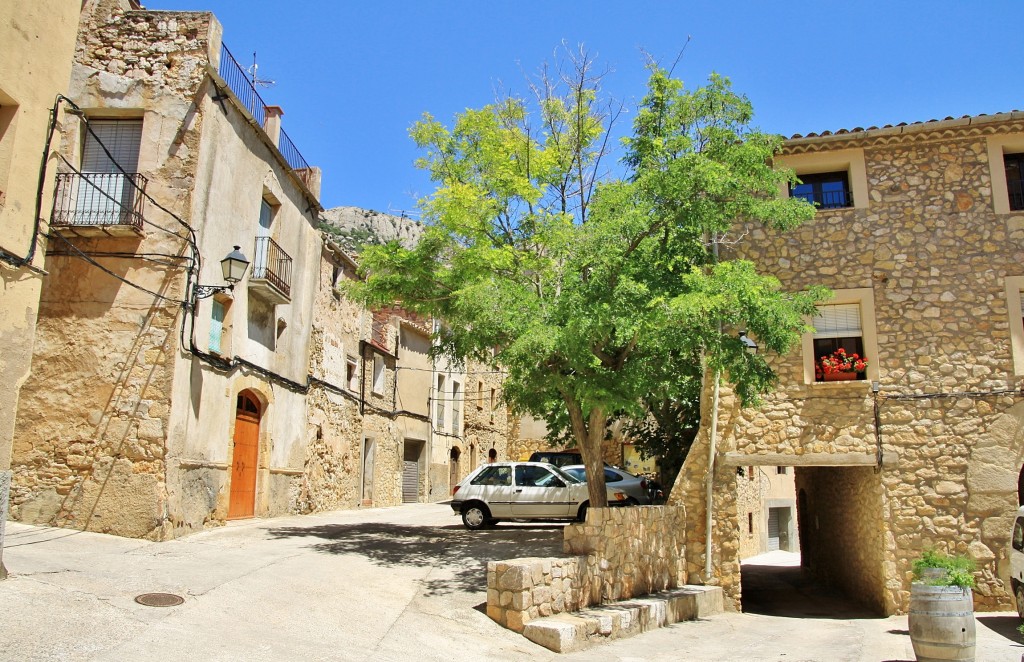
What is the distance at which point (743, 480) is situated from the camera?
69.3ft

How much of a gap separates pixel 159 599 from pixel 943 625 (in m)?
7.69

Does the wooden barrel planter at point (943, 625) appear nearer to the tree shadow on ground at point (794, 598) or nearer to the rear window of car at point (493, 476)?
the tree shadow on ground at point (794, 598)

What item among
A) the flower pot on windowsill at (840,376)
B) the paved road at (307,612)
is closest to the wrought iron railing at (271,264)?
the paved road at (307,612)

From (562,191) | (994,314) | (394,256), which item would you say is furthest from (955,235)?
(394,256)

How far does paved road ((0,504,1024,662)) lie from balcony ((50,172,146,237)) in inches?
174

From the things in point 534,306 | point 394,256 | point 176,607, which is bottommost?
point 176,607

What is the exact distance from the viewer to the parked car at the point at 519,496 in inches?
573

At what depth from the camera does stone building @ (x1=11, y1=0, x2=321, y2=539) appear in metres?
11.0

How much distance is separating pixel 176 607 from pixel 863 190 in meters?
11.2

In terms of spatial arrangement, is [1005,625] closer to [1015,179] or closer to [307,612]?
[1015,179]

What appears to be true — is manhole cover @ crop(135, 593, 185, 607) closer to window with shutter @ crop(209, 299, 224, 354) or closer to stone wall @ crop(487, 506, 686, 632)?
stone wall @ crop(487, 506, 686, 632)

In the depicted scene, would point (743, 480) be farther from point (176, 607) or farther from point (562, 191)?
point (176, 607)

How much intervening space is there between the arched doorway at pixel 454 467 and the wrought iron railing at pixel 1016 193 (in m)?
22.1

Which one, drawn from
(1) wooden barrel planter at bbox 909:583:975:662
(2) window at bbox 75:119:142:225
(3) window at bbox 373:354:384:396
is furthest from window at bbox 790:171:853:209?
(3) window at bbox 373:354:384:396
